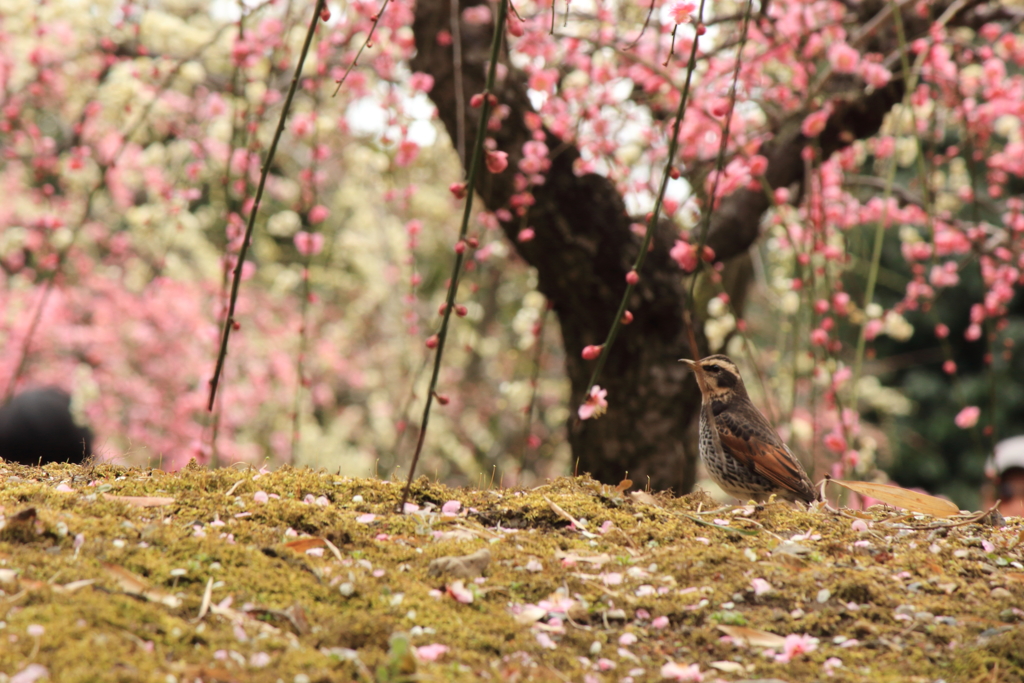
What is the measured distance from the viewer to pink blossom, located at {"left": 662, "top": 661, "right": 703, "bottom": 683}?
1562 mm

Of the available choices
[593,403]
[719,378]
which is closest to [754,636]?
[593,403]

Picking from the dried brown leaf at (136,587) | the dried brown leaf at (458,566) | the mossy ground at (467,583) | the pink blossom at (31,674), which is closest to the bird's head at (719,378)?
the mossy ground at (467,583)

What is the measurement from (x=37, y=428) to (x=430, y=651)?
3759mm

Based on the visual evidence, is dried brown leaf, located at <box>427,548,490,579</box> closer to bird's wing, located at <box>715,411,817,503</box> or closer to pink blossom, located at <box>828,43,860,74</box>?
bird's wing, located at <box>715,411,817,503</box>

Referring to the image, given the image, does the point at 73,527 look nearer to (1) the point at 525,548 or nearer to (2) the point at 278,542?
(2) the point at 278,542

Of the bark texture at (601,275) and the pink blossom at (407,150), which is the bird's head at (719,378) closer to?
the bark texture at (601,275)

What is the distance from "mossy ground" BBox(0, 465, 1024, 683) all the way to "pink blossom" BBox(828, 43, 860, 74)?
8.73 ft

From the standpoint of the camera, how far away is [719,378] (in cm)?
357

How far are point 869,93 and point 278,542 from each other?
384cm

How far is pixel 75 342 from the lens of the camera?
9570 mm

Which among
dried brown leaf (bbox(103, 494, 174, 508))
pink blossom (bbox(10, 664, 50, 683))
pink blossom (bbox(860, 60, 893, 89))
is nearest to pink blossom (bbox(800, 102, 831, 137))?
pink blossom (bbox(860, 60, 893, 89))

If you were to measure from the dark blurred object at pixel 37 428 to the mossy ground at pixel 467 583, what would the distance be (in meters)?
2.17

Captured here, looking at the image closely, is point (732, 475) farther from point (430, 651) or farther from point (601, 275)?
point (430, 651)

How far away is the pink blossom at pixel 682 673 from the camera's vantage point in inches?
61.5
